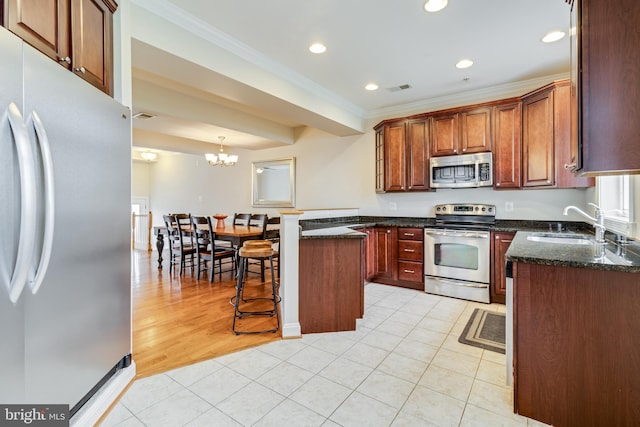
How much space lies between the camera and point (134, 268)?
5.38 m

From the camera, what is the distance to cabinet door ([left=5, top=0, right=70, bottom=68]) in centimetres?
123

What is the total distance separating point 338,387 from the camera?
1.93 meters

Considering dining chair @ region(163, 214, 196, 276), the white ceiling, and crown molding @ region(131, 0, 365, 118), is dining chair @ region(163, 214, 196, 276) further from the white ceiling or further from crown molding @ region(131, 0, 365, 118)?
crown molding @ region(131, 0, 365, 118)

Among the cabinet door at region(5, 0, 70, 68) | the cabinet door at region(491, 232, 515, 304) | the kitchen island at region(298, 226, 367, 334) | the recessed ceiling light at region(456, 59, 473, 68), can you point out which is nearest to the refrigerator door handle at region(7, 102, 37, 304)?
the cabinet door at region(5, 0, 70, 68)

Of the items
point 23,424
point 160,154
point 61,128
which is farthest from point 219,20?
point 160,154

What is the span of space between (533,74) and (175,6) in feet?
12.6

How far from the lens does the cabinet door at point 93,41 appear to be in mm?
1555

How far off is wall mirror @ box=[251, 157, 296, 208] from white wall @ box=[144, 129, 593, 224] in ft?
0.43

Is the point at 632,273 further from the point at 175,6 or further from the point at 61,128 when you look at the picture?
the point at 175,6

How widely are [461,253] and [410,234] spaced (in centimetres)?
67

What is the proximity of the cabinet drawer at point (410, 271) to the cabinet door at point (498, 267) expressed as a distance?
84 centimetres

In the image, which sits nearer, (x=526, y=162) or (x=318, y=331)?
(x=318, y=331)

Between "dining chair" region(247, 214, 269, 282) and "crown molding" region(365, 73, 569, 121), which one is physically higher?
"crown molding" region(365, 73, 569, 121)

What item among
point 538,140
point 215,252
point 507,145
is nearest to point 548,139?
point 538,140
